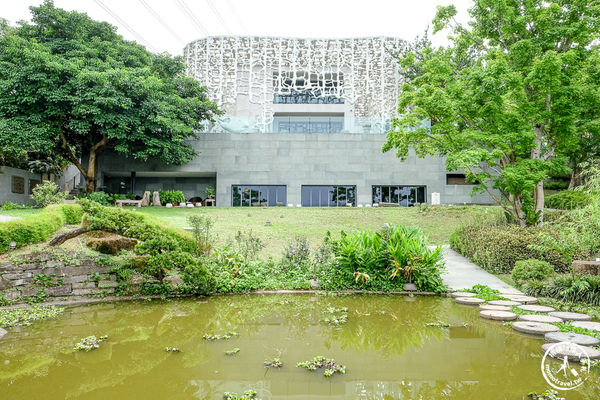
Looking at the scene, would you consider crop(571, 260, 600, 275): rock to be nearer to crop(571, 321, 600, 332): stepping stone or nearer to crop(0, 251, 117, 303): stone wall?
crop(571, 321, 600, 332): stepping stone

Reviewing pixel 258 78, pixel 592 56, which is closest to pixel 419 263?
pixel 592 56

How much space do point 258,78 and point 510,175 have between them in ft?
86.0

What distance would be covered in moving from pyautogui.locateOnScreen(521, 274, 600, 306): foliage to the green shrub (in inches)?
20.2

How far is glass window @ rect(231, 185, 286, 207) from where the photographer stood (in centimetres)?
2920

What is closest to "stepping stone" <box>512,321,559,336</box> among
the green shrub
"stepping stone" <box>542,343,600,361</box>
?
"stepping stone" <box>542,343,600,361</box>

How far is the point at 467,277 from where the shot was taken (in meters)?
10.2

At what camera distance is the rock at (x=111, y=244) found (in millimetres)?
8750

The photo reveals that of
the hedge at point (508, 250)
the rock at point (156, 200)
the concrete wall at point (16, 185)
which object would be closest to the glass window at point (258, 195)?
the rock at point (156, 200)

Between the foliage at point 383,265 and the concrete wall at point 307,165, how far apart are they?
19475mm

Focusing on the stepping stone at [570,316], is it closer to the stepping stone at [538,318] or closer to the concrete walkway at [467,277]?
the stepping stone at [538,318]

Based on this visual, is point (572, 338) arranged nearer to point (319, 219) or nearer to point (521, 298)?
point (521, 298)

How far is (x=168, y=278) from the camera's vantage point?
874cm

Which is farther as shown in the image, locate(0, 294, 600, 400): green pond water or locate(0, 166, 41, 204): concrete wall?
locate(0, 166, 41, 204): concrete wall

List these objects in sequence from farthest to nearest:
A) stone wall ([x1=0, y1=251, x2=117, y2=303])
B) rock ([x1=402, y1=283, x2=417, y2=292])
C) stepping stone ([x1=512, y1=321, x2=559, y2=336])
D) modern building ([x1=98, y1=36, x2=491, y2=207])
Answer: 1. modern building ([x1=98, y1=36, x2=491, y2=207])
2. rock ([x1=402, y1=283, x2=417, y2=292])
3. stone wall ([x1=0, y1=251, x2=117, y2=303])
4. stepping stone ([x1=512, y1=321, x2=559, y2=336])
